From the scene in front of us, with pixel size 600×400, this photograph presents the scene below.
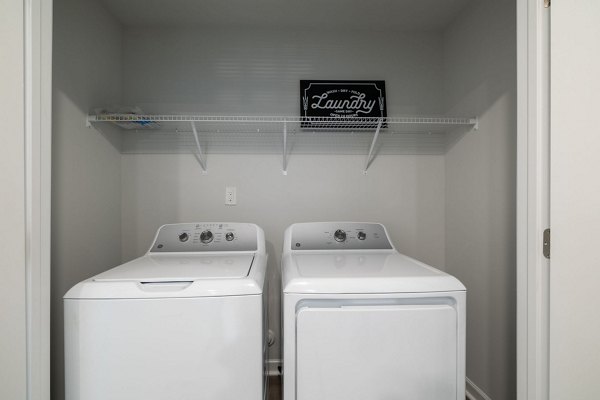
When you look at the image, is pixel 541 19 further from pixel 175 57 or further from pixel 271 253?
pixel 175 57

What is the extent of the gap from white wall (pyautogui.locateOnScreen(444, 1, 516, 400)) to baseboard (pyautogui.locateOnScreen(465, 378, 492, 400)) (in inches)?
1.1

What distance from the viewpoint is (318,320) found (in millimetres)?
1006

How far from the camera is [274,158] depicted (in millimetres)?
2008

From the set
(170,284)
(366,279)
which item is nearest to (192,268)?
(170,284)

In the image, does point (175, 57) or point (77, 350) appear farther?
point (175, 57)

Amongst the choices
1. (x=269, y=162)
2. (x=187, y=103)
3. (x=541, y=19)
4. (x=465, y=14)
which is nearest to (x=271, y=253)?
(x=269, y=162)

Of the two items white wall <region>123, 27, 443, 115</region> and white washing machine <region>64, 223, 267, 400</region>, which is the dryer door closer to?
white washing machine <region>64, 223, 267, 400</region>

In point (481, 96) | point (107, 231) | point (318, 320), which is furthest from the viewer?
point (107, 231)

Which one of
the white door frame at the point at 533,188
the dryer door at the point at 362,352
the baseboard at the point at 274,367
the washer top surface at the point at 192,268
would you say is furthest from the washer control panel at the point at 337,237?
the baseboard at the point at 274,367

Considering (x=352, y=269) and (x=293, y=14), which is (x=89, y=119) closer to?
(x=293, y=14)

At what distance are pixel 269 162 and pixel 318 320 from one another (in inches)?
48.2

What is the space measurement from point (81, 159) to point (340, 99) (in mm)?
1539
